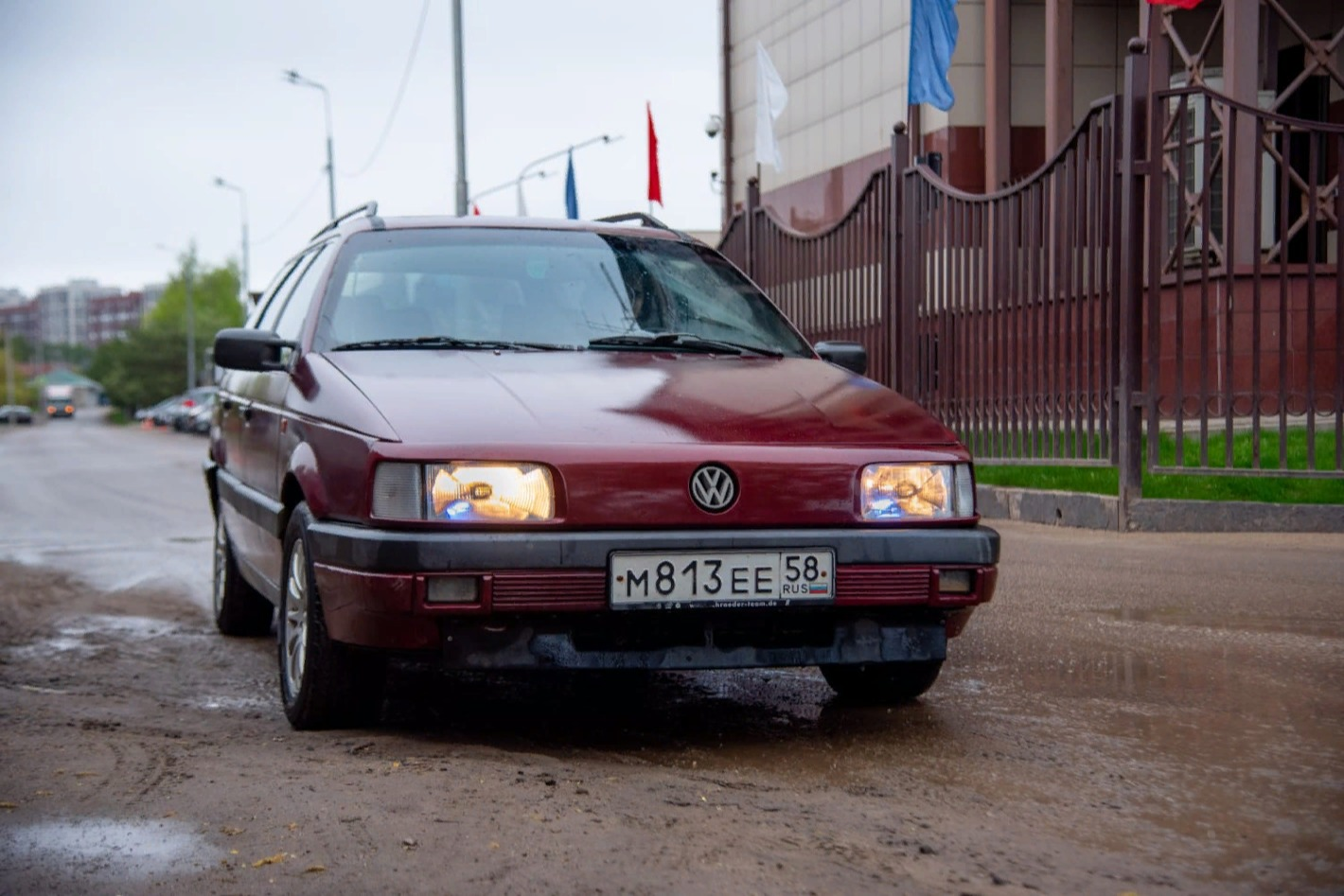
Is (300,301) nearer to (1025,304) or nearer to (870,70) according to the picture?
(1025,304)

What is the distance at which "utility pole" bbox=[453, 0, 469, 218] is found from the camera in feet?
93.4

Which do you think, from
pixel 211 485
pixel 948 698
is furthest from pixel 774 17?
pixel 948 698

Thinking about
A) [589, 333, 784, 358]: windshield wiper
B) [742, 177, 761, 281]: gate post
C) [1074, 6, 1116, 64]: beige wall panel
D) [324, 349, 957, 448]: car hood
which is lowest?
[324, 349, 957, 448]: car hood

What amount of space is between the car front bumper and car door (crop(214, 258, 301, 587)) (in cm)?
153

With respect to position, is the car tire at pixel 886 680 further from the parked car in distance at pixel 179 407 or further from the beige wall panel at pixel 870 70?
the parked car in distance at pixel 179 407

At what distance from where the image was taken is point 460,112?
28.6 meters

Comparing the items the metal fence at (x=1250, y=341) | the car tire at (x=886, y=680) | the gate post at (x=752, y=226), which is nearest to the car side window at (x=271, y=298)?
the car tire at (x=886, y=680)

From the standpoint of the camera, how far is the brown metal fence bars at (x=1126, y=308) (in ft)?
29.9

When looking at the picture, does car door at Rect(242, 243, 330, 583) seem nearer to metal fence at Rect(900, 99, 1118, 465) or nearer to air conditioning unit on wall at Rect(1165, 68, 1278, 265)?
metal fence at Rect(900, 99, 1118, 465)

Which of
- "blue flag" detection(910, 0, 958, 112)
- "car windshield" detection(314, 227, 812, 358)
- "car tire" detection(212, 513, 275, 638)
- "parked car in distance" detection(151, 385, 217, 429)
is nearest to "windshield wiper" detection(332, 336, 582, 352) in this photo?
"car windshield" detection(314, 227, 812, 358)

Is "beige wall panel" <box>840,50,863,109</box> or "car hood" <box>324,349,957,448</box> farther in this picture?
"beige wall panel" <box>840,50,863,109</box>

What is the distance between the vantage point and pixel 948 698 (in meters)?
5.22

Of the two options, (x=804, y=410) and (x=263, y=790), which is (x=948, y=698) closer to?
(x=804, y=410)

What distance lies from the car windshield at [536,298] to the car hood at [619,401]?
17 centimetres
